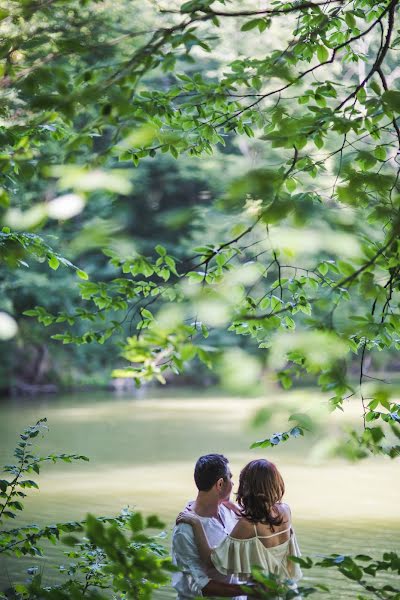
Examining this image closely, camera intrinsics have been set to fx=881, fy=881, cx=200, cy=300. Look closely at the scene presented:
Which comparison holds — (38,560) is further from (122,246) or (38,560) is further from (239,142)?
(239,142)

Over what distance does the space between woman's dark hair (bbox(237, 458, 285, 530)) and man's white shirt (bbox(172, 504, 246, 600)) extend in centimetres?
14

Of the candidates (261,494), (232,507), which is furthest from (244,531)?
(232,507)

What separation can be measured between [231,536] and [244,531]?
0.05 m

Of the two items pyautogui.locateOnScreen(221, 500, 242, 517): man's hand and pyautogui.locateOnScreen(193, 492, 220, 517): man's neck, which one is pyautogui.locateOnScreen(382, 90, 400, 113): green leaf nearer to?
pyautogui.locateOnScreen(193, 492, 220, 517): man's neck

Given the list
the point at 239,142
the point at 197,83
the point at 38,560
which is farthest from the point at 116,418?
the point at 197,83

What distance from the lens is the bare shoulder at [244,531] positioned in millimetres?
3107

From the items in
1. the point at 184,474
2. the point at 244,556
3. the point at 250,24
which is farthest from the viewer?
the point at 184,474

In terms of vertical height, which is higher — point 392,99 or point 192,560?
point 392,99

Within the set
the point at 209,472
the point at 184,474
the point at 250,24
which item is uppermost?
the point at 250,24

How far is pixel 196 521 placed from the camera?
317 centimetres

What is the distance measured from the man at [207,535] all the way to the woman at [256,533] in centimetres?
4

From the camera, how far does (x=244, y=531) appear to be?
3.11 meters

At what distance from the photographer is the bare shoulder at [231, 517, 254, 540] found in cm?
311

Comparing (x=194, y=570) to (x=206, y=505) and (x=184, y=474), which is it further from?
(x=184, y=474)
